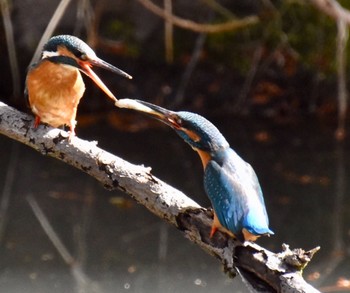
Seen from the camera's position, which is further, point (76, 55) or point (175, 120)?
point (76, 55)

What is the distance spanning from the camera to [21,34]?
5.26 m

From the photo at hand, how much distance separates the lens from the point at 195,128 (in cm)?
207

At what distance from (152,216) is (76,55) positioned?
5.69ft

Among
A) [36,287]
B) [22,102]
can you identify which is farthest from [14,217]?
[22,102]

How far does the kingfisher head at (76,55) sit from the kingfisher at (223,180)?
0.50 ft

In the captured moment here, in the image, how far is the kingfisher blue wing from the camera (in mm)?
2012

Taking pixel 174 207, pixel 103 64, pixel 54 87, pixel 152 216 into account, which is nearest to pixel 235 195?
pixel 174 207

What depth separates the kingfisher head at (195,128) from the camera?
81.8 inches

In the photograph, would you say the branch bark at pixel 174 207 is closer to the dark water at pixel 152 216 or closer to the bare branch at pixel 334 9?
the dark water at pixel 152 216

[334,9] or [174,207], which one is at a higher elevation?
[334,9]

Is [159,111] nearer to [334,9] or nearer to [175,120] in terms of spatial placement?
[175,120]

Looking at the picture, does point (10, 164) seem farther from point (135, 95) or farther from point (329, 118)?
point (329, 118)

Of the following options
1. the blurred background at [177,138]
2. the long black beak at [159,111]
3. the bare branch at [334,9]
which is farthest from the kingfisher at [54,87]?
the bare branch at [334,9]

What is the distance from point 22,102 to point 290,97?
5.58 feet
